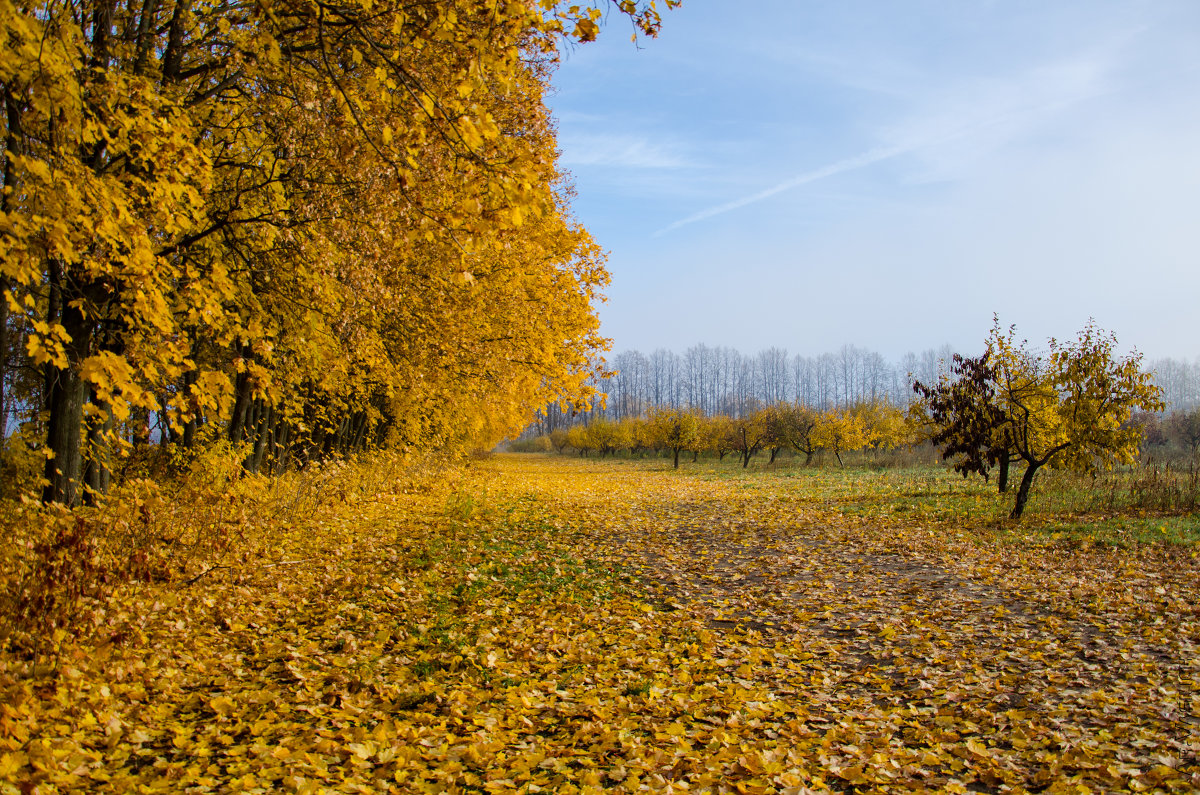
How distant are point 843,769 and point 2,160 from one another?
10352 mm

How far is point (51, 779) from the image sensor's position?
10.0ft

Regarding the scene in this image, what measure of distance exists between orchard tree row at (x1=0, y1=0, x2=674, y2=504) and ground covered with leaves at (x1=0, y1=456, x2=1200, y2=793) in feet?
7.05

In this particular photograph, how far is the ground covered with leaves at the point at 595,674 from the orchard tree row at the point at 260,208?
2150 millimetres

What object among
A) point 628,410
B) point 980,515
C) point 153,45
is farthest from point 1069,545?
point 628,410

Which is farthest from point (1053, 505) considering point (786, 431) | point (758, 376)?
point (758, 376)

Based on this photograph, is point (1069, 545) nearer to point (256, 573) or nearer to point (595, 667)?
point (595, 667)

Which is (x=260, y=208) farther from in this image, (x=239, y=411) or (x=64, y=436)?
(x=239, y=411)

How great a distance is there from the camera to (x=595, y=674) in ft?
16.3

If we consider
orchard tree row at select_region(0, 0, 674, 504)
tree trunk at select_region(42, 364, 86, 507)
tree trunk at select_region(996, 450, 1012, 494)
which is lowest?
tree trunk at select_region(996, 450, 1012, 494)

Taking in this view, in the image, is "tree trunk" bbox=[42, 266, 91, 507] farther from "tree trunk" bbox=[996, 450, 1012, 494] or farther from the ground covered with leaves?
"tree trunk" bbox=[996, 450, 1012, 494]

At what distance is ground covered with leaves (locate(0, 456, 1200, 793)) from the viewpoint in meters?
3.49

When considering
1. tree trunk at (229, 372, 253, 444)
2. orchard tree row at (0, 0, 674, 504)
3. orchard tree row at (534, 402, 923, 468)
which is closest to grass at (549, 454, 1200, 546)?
orchard tree row at (0, 0, 674, 504)

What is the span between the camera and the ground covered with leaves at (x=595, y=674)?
3.49m

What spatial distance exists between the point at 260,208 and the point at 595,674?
772 cm
